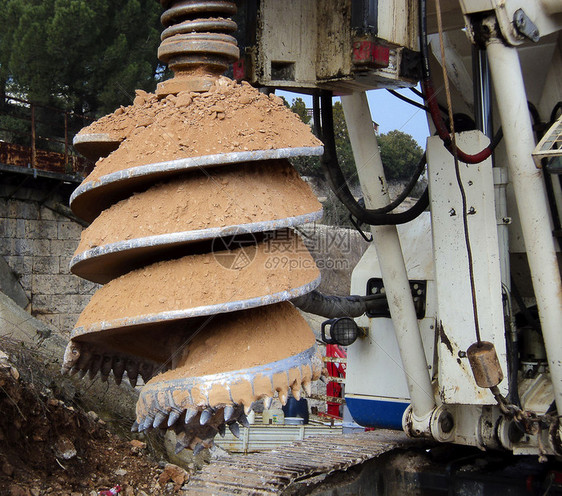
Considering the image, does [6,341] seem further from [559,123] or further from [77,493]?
[559,123]

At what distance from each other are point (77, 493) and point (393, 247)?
2.66 m

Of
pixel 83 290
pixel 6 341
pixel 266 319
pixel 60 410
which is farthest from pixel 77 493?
pixel 83 290

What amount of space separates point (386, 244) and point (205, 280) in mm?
2744

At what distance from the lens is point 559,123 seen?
3406 millimetres

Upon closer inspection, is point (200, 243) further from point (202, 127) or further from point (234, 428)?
point (234, 428)

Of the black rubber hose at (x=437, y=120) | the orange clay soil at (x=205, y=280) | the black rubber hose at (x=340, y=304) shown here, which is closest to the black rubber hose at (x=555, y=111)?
the black rubber hose at (x=437, y=120)

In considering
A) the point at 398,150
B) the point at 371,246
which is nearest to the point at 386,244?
the point at 371,246

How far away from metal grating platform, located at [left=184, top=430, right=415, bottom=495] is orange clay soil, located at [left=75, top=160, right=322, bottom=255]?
7.54ft

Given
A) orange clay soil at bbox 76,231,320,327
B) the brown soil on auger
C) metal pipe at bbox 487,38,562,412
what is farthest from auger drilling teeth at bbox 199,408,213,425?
metal pipe at bbox 487,38,562,412

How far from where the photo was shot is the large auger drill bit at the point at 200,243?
63.0 inches

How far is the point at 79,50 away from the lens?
18.4 m

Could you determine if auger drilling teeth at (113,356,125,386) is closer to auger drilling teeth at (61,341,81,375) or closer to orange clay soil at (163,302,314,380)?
auger drilling teeth at (61,341,81,375)

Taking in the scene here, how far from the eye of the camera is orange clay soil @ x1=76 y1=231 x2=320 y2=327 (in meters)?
1.60

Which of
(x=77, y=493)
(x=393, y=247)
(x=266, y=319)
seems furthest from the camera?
(x=77, y=493)
